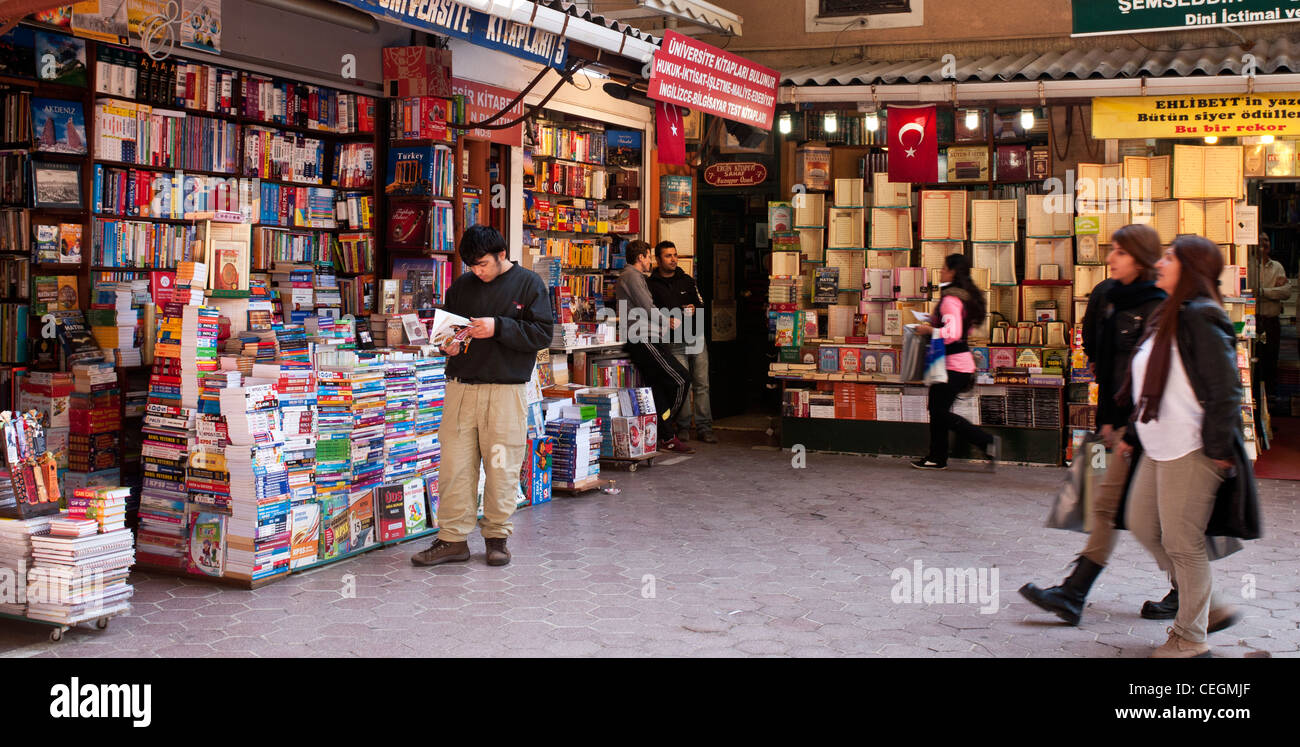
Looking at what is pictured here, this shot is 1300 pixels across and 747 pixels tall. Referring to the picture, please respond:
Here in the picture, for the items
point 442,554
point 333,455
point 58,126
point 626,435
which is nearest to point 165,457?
point 333,455

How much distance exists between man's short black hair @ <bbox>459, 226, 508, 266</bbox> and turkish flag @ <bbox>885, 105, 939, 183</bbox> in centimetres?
534

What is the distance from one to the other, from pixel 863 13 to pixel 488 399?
7937mm

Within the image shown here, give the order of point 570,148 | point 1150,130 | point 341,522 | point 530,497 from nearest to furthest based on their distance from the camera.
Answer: point 341,522 → point 530,497 → point 1150,130 → point 570,148

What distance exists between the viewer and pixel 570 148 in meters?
11.7

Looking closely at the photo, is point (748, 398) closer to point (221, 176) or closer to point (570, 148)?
point (570, 148)

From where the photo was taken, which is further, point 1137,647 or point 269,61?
point 269,61

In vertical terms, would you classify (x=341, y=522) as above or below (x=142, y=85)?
below

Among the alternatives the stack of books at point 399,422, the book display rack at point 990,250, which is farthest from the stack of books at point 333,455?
the book display rack at point 990,250

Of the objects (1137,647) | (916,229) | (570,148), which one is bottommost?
(1137,647)

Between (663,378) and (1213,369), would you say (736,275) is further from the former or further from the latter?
(1213,369)

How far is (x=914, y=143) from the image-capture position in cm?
1082
